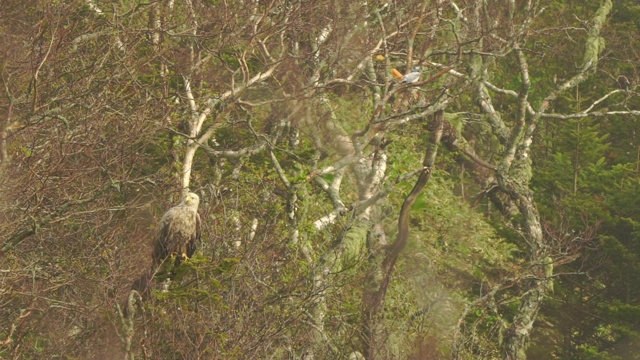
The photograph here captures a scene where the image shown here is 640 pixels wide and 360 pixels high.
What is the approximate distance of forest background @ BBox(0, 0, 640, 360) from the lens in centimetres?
1365

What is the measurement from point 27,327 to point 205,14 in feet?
22.0

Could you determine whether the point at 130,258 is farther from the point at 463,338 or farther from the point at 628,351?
the point at 628,351

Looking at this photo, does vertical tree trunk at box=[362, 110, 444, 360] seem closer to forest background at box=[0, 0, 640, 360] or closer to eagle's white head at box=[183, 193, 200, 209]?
forest background at box=[0, 0, 640, 360]

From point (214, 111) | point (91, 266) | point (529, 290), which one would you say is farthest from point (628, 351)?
point (91, 266)

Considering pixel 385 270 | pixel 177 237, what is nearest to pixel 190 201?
pixel 177 237

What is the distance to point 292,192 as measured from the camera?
16344mm

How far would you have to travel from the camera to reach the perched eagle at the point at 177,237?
33.1ft

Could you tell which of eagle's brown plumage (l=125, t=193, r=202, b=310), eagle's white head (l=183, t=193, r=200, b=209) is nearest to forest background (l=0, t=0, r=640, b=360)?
eagle's brown plumage (l=125, t=193, r=202, b=310)

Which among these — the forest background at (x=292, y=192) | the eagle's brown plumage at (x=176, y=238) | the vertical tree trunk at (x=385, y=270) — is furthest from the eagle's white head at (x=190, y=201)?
the vertical tree trunk at (x=385, y=270)

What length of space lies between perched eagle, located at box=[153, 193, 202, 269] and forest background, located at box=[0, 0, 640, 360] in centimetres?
21

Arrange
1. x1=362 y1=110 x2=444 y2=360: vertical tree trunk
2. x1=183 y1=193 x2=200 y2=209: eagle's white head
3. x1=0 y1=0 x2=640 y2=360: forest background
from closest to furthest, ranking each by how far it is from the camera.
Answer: x1=183 y1=193 x2=200 y2=209: eagle's white head
x1=0 y1=0 x2=640 y2=360: forest background
x1=362 y1=110 x2=444 y2=360: vertical tree trunk

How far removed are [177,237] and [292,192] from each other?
20.6ft

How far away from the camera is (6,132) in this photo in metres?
11.6

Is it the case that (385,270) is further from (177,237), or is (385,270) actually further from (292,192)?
(177,237)
